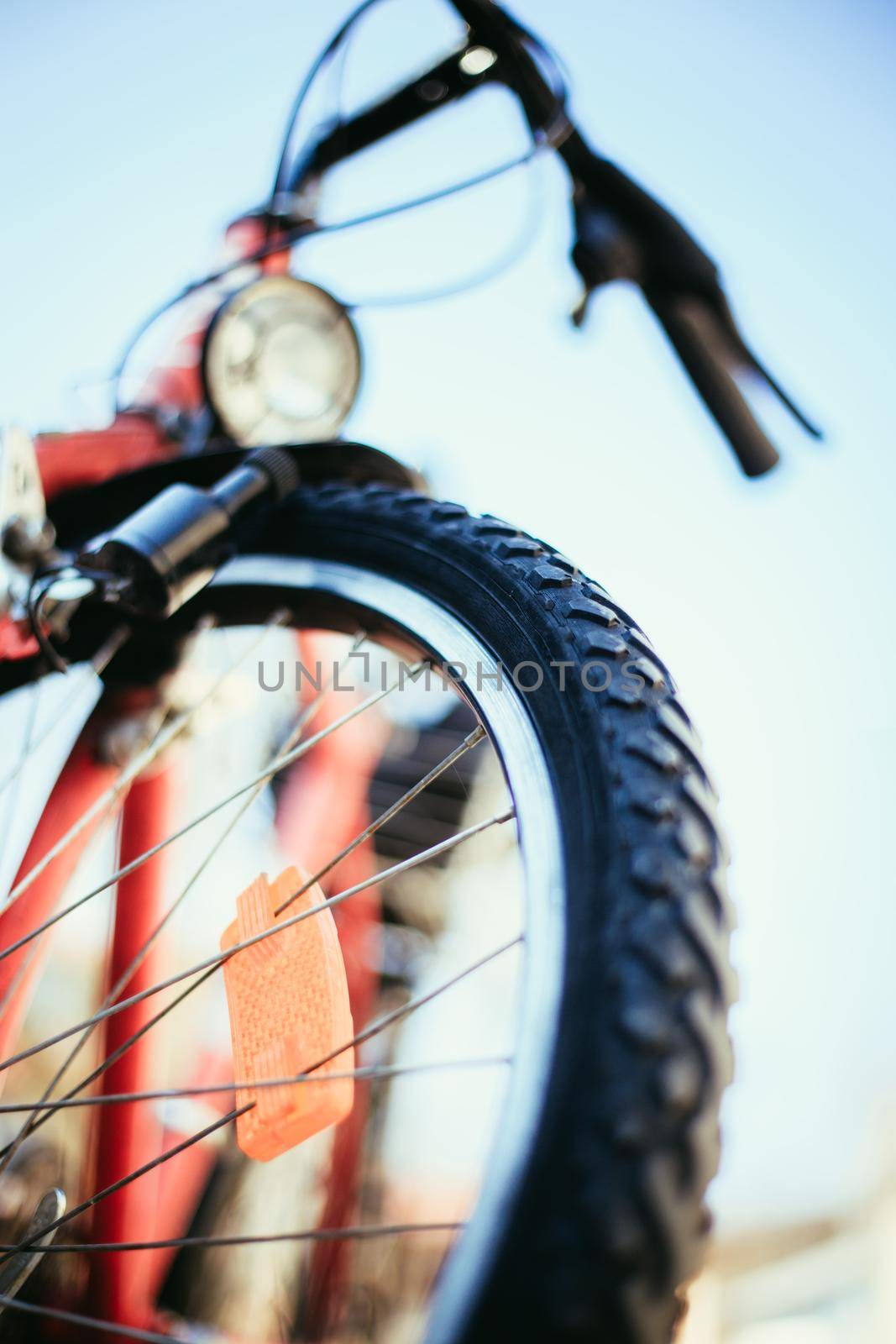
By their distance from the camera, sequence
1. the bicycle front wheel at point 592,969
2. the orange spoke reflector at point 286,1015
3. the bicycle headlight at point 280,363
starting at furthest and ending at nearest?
the bicycle headlight at point 280,363 → the orange spoke reflector at point 286,1015 → the bicycle front wheel at point 592,969

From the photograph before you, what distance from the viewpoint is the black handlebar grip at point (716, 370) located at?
74 cm

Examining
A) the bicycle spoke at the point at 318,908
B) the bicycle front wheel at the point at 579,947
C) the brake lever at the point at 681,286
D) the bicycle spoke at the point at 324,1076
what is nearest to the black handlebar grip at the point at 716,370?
the brake lever at the point at 681,286

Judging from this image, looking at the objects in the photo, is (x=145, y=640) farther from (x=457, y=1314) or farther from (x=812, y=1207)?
(x=812, y=1207)

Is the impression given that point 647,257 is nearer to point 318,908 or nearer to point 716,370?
point 716,370

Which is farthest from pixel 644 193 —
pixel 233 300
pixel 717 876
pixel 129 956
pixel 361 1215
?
pixel 361 1215

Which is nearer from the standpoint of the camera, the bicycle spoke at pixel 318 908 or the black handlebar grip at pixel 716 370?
the bicycle spoke at pixel 318 908

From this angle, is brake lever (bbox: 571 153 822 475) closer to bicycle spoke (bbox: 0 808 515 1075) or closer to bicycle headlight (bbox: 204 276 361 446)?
bicycle headlight (bbox: 204 276 361 446)

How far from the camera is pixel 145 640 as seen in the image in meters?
0.71

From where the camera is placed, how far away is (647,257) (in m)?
0.78

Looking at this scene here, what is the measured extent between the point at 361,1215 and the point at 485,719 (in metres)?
1.78

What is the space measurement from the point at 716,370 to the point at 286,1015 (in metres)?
0.67

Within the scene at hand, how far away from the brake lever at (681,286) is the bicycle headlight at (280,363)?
1.01ft

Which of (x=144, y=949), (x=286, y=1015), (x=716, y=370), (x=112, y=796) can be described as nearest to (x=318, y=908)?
(x=286, y=1015)

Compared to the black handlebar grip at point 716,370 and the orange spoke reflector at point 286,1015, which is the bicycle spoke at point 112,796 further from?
the black handlebar grip at point 716,370
